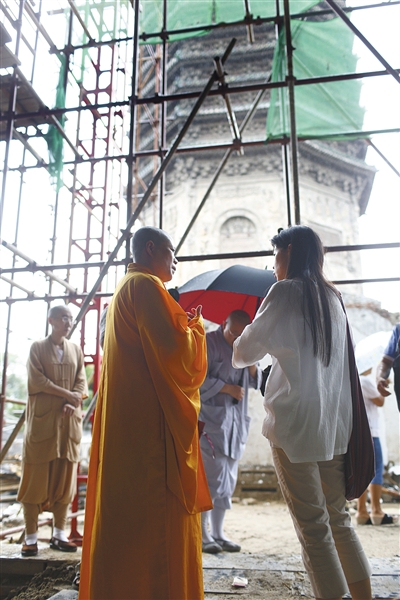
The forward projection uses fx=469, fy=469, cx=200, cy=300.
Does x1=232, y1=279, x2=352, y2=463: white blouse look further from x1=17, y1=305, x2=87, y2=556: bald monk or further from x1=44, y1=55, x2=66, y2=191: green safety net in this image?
x1=44, y1=55, x2=66, y2=191: green safety net

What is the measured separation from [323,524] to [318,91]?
4.75m

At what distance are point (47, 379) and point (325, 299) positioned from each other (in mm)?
2666

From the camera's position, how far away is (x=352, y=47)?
5484 millimetres

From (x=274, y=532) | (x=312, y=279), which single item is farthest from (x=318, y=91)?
(x=274, y=532)

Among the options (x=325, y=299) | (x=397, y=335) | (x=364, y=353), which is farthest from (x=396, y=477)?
(x=325, y=299)

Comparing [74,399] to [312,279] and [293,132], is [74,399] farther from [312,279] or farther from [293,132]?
[293,132]

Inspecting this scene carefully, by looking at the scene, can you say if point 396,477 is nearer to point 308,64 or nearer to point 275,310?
point 308,64

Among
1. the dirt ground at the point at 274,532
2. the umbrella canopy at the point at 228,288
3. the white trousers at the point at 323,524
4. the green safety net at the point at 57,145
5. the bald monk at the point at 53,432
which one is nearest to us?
the white trousers at the point at 323,524

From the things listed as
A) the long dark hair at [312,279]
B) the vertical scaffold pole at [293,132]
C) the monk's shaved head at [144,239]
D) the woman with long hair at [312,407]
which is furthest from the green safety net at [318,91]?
the woman with long hair at [312,407]

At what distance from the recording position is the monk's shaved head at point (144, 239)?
2.54 metres

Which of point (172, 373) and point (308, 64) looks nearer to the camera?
point (172, 373)

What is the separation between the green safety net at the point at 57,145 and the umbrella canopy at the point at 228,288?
231cm

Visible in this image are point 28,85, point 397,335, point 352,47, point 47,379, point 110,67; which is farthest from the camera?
point 110,67

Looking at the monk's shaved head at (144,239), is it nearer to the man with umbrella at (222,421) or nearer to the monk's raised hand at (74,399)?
the man with umbrella at (222,421)
